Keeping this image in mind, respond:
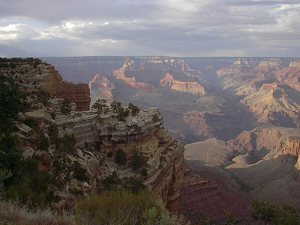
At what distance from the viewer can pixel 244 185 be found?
68875mm

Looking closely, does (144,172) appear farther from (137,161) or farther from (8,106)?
(8,106)

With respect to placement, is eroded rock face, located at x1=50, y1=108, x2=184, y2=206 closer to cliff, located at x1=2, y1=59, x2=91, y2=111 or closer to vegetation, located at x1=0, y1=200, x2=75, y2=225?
cliff, located at x1=2, y1=59, x2=91, y2=111

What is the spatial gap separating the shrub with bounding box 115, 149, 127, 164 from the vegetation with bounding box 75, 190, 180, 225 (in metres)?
12.6

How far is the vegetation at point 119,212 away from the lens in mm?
9188

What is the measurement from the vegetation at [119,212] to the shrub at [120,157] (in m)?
12.6

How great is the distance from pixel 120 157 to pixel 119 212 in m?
14.1

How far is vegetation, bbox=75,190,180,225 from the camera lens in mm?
9188

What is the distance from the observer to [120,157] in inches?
930

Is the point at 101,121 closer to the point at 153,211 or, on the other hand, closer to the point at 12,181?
the point at 12,181

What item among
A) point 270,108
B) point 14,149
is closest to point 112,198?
point 14,149

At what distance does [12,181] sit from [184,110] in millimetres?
170144

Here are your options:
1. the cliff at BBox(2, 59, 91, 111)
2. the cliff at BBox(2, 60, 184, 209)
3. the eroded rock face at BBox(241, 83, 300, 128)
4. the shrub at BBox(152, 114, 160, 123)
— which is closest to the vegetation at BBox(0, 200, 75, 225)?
the cliff at BBox(2, 60, 184, 209)

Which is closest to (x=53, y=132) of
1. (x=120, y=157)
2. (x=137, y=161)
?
(x=120, y=157)

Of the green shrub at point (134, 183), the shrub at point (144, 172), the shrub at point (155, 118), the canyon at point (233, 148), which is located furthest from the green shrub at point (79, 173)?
the canyon at point (233, 148)
